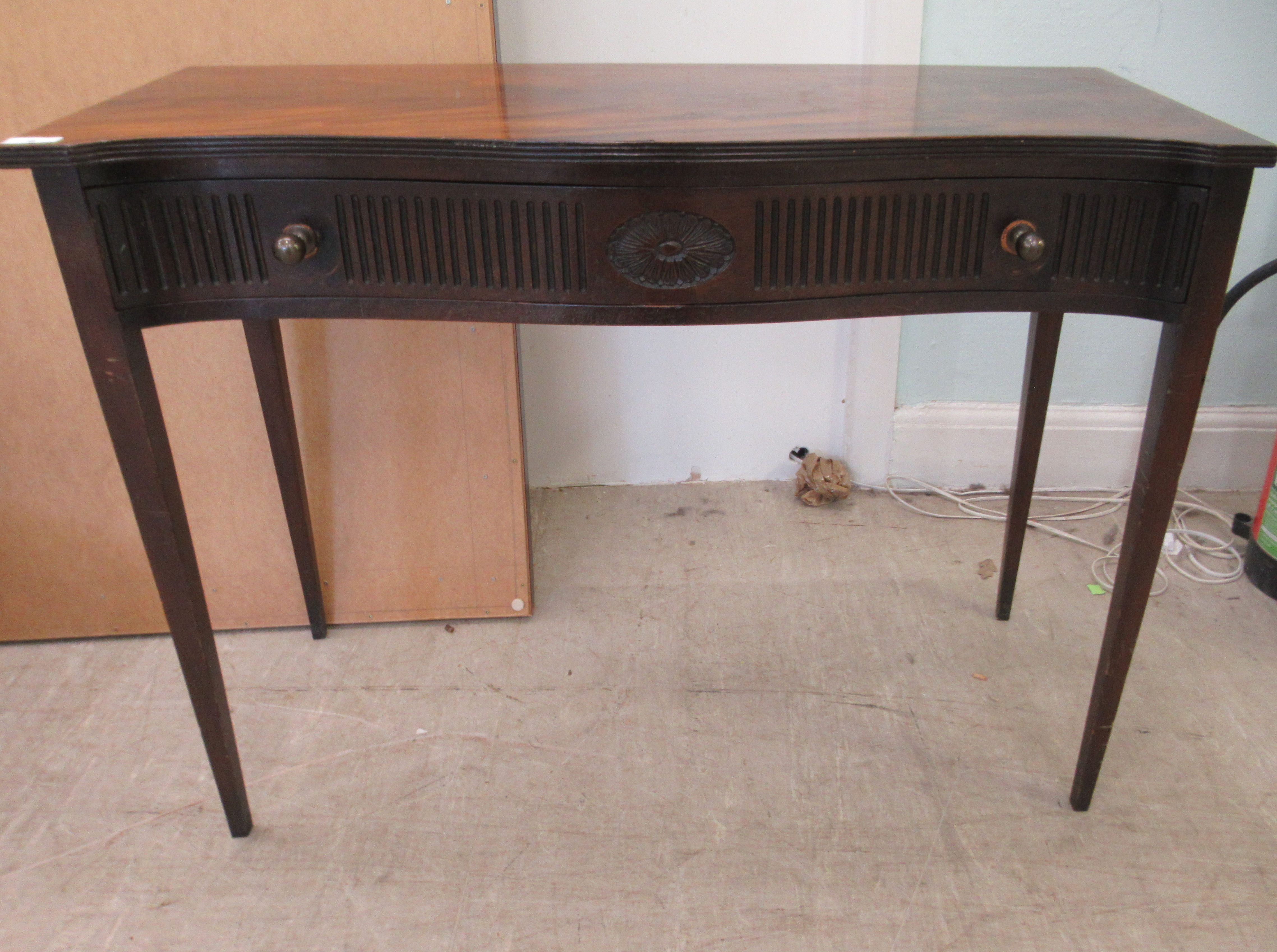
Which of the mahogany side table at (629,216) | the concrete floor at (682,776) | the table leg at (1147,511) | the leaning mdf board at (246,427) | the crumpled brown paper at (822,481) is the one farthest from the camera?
the crumpled brown paper at (822,481)

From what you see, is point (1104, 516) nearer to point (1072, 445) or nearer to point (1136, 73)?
point (1072, 445)

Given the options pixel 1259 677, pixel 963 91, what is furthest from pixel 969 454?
pixel 963 91

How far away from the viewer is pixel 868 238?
93 centimetres

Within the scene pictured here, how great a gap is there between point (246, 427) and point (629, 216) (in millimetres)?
865

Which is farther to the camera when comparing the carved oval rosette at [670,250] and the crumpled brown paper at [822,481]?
the crumpled brown paper at [822,481]

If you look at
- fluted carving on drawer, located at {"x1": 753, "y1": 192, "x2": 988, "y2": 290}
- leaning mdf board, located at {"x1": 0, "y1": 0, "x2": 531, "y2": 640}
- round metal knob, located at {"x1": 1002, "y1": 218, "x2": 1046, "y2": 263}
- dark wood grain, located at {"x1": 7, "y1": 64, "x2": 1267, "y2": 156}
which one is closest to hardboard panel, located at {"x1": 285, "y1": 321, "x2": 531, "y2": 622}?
leaning mdf board, located at {"x1": 0, "y1": 0, "x2": 531, "y2": 640}

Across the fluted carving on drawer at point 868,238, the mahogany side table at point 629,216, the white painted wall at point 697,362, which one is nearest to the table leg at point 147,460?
the mahogany side table at point 629,216

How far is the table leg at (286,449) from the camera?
54.7 inches

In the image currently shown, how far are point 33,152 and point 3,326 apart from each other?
68 cm

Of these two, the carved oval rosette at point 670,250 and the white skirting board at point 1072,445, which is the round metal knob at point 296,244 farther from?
the white skirting board at point 1072,445

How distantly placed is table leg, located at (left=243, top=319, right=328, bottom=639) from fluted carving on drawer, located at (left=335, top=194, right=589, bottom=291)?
470mm

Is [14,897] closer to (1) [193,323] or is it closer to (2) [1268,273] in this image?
(1) [193,323]

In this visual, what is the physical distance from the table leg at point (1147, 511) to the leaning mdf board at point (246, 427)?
2.76ft

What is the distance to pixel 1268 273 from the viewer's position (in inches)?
64.1
